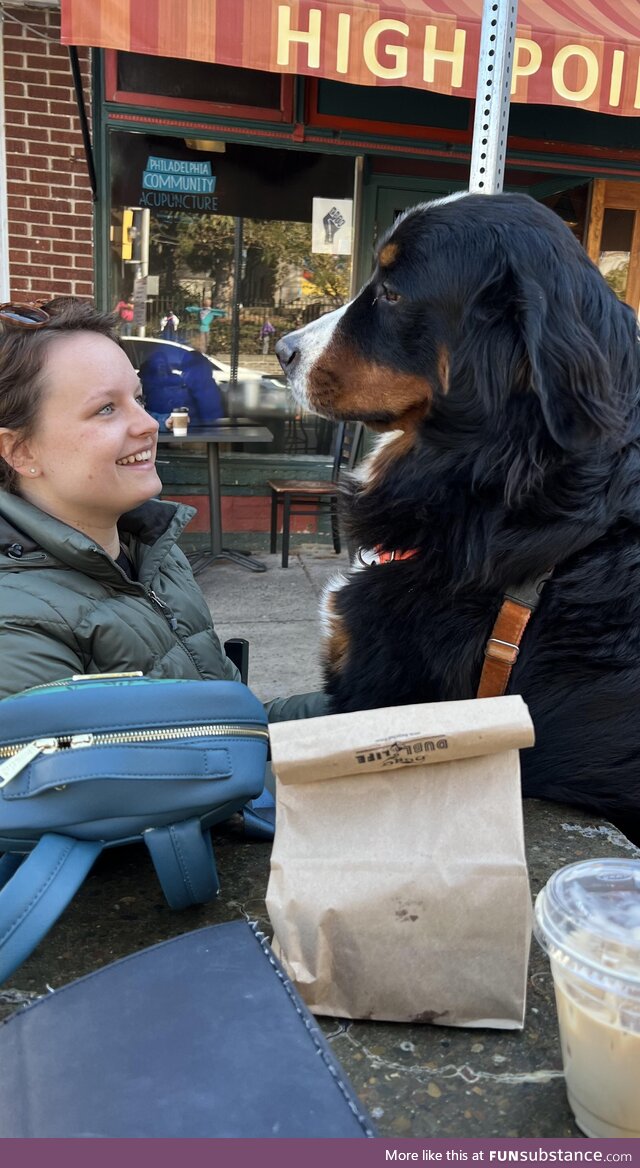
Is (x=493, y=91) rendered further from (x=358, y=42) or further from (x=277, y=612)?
(x=277, y=612)

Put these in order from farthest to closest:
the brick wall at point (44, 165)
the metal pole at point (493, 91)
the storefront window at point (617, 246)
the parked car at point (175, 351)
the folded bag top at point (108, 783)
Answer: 1. the storefront window at point (617, 246)
2. the parked car at point (175, 351)
3. the brick wall at point (44, 165)
4. the metal pole at point (493, 91)
5. the folded bag top at point (108, 783)

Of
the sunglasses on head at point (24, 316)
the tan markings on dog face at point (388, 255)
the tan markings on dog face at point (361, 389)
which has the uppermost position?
the tan markings on dog face at point (388, 255)

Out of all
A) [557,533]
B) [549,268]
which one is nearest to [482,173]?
[549,268]

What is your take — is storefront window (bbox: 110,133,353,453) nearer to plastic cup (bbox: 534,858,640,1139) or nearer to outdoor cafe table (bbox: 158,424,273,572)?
outdoor cafe table (bbox: 158,424,273,572)

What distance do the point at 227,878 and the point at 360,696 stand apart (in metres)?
0.52

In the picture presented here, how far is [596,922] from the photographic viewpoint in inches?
36.0

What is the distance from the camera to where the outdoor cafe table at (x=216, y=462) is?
20.5ft

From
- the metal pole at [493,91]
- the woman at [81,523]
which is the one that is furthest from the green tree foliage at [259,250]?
the woman at [81,523]

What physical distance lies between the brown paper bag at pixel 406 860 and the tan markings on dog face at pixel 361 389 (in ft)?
3.35

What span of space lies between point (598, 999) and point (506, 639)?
826mm

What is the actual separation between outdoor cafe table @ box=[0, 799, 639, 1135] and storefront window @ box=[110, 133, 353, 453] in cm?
580

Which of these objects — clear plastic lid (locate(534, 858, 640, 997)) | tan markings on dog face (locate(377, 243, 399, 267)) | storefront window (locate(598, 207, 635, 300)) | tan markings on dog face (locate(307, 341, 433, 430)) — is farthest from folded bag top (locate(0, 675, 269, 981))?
storefront window (locate(598, 207, 635, 300))

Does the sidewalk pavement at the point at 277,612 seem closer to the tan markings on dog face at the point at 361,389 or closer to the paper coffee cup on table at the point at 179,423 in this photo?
the paper coffee cup on table at the point at 179,423

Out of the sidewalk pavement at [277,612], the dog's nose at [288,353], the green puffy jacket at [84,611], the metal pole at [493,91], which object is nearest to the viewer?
the green puffy jacket at [84,611]
